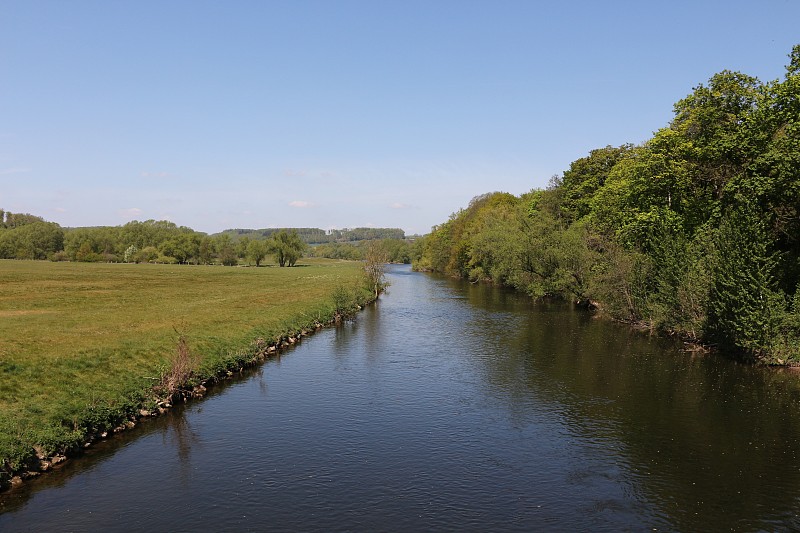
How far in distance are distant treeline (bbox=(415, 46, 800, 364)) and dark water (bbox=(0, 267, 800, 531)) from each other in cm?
435

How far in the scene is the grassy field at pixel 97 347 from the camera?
23.2 m

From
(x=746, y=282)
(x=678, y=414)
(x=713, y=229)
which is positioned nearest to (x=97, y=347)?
(x=678, y=414)

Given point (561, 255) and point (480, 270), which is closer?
point (561, 255)

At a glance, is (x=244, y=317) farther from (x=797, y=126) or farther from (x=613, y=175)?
(x=613, y=175)

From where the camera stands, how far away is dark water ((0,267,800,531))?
1847 cm

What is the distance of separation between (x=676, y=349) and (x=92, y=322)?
173ft

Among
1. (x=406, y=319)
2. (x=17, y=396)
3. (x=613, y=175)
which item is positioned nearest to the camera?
(x=17, y=396)

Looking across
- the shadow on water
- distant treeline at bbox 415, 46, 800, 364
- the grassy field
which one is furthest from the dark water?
distant treeline at bbox 415, 46, 800, 364

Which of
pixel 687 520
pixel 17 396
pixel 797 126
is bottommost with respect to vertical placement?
pixel 687 520

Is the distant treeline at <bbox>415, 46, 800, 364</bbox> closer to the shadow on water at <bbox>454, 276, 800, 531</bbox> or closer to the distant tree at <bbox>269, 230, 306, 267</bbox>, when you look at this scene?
the shadow on water at <bbox>454, 276, 800, 531</bbox>

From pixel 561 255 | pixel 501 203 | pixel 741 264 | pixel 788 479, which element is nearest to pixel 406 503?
pixel 788 479

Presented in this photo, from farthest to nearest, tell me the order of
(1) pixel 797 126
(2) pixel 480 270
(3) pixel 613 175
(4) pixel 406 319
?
1. (2) pixel 480 270
2. (3) pixel 613 175
3. (4) pixel 406 319
4. (1) pixel 797 126

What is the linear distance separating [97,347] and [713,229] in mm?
48211

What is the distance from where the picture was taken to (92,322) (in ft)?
147
